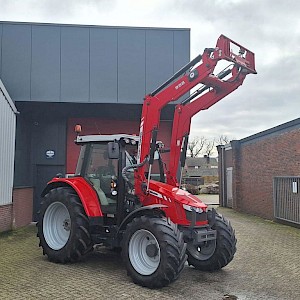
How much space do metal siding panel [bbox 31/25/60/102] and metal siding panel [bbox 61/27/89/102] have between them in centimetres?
22

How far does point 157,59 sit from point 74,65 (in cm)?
268

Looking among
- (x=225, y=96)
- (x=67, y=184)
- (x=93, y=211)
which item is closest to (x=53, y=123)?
(x=67, y=184)

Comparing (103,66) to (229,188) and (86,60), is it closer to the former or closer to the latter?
(86,60)

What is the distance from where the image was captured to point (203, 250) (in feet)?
22.2

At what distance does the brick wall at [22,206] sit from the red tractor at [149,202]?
177 inches

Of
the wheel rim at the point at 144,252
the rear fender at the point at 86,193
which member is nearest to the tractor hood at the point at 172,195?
the wheel rim at the point at 144,252

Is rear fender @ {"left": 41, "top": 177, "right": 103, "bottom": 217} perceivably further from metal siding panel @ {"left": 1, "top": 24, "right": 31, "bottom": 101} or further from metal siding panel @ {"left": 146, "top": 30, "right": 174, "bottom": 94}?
metal siding panel @ {"left": 146, "top": 30, "right": 174, "bottom": 94}

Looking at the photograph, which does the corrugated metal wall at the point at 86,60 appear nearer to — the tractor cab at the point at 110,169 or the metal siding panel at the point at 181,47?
the metal siding panel at the point at 181,47

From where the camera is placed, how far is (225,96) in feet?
21.7

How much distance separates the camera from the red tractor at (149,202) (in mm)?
5848

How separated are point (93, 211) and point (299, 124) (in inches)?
343

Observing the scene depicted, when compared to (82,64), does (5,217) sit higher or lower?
lower

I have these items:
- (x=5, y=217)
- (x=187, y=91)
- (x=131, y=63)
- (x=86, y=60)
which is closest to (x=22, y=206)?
(x=5, y=217)

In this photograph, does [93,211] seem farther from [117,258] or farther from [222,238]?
[222,238]
